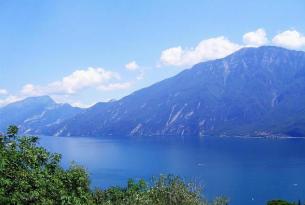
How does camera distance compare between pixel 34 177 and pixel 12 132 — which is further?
pixel 12 132

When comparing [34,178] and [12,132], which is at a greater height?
[12,132]

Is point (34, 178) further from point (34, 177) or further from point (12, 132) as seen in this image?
point (12, 132)

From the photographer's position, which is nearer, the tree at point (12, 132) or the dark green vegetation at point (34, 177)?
the dark green vegetation at point (34, 177)

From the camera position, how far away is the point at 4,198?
87.6ft

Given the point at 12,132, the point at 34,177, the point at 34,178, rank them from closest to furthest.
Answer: the point at 34,178 < the point at 34,177 < the point at 12,132

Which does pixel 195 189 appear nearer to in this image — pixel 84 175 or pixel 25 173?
pixel 84 175

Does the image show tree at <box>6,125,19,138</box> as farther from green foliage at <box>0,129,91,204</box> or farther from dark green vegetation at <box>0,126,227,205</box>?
green foliage at <box>0,129,91,204</box>

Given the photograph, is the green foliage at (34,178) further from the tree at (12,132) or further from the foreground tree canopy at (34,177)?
the tree at (12,132)

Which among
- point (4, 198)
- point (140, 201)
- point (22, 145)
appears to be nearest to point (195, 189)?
point (140, 201)

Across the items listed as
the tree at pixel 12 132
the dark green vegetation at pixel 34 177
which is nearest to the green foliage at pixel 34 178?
the dark green vegetation at pixel 34 177

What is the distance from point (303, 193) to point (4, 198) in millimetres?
157220

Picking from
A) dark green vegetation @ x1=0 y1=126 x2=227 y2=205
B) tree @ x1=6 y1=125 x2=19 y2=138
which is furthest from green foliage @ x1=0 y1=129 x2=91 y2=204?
tree @ x1=6 y1=125 x2=19 y2=138

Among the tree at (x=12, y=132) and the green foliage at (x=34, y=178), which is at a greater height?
the tree at (x=12, y=132)

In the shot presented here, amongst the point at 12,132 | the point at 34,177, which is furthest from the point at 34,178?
the point at 12,132
